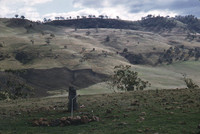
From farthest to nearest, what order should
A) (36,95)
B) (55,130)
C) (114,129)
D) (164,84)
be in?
(164,84) → (36,95) → (55,130) → (114,129)

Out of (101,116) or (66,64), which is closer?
(101,116)

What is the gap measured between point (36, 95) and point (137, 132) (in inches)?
4319

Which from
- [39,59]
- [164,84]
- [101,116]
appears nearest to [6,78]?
[39,59]

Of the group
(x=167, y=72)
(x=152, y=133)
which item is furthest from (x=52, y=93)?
(x=152, y=133)

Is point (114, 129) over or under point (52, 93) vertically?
over

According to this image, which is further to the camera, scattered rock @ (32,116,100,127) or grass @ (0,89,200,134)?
scattered rock @ (32,116,100,127)

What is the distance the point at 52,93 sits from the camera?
129 m

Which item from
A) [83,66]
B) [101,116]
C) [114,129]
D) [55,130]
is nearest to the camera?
[114,129]

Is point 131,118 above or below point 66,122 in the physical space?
above

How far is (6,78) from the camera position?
433 feet

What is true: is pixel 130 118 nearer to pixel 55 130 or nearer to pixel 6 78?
pixel 55 130

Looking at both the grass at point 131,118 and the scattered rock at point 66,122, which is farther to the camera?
the scattered rock at point 66,122

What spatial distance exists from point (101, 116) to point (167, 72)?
572 feet

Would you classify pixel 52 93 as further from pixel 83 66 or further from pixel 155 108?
pixel 155 108
